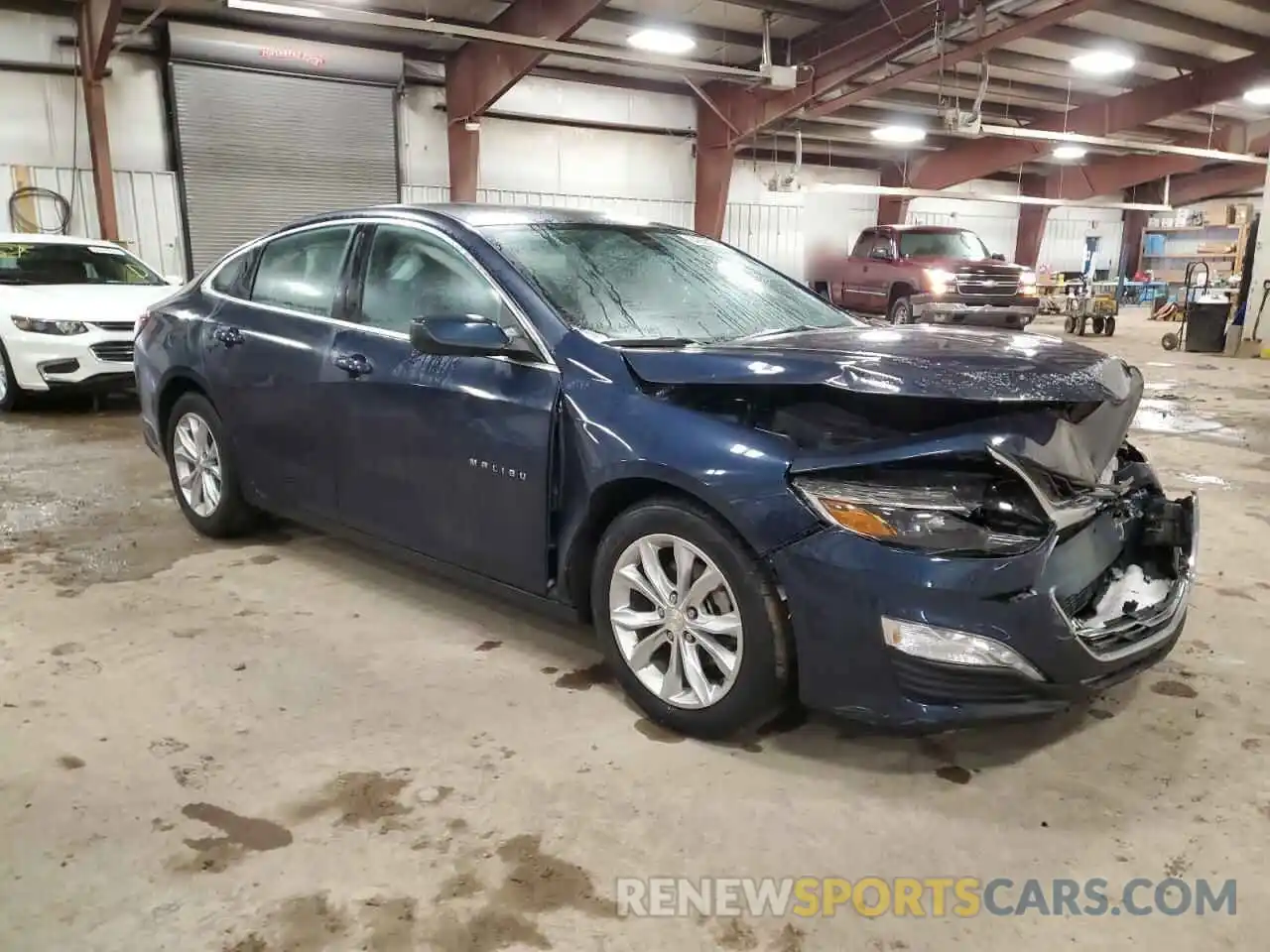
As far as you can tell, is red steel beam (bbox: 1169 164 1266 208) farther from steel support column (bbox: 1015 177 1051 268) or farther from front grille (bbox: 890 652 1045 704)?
front grille (bbox: 890 652 1045 704)

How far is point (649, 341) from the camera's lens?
8.88 ft

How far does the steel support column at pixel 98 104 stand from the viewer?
10125 mm

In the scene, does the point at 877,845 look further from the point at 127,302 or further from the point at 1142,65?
the point at 1142,65

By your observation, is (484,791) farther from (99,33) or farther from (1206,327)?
(1206,327)

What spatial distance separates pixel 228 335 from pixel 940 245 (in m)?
12.6

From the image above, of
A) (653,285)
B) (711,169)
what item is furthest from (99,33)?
(653,285)

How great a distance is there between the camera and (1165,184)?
24516mm

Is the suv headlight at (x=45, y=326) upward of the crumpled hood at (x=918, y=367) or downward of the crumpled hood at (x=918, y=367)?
downward

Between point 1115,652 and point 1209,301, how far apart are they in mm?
12667

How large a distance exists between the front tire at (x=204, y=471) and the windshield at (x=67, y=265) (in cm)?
447

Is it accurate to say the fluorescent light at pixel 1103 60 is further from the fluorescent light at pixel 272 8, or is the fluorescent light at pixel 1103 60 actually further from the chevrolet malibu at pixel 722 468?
the chevrolet malibu at pixel 722 468

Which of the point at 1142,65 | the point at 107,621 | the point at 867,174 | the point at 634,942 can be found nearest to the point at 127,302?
the point at 107,621

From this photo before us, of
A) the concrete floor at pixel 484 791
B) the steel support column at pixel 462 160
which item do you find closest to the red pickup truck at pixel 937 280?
the steel support column at pixel 462 160

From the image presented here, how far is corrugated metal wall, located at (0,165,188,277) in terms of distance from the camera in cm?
1080
